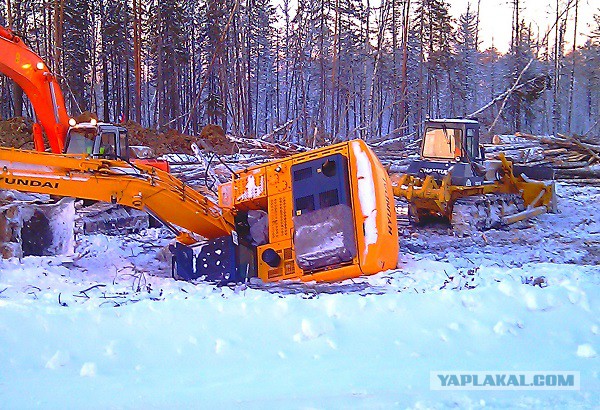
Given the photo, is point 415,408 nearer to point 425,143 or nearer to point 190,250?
point 190,250

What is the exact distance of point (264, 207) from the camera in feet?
27.2

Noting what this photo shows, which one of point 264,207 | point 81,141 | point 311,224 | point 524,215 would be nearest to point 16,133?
point 81,141

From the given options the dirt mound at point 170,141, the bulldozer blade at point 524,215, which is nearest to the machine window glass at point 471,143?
the bulldozer blade at point 524,215

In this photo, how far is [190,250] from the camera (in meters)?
8.11

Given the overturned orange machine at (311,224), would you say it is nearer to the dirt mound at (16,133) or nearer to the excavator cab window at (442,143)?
the excavator cab window at (442,143)

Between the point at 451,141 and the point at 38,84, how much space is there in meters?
9.23

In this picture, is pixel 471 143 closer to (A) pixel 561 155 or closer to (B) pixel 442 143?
(B) pixel 442 143

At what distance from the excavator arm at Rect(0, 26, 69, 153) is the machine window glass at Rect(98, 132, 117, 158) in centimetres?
88

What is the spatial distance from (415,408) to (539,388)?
898 millimetres

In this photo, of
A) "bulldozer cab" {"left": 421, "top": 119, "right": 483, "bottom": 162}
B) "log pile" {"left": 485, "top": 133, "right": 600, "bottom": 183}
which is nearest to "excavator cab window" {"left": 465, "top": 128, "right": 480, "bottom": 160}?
"bulldozer cab" {"left": 421, "top": 119, "right": 483, "bottom": 162}

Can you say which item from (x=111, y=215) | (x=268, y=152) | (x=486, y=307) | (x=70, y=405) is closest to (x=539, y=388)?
(x=486, y=307)

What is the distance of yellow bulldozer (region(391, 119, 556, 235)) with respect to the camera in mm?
13438

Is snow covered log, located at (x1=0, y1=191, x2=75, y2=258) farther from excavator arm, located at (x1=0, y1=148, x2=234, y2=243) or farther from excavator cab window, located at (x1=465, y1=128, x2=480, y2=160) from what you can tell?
excavator cab window, located at (x1=465, y1=128, x2=480, y2=160)

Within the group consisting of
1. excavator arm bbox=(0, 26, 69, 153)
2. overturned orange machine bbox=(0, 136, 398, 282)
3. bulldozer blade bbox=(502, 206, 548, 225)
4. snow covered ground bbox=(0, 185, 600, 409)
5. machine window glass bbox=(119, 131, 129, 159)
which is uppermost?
excavator arm bbox=(0, 26, 69, 153)
